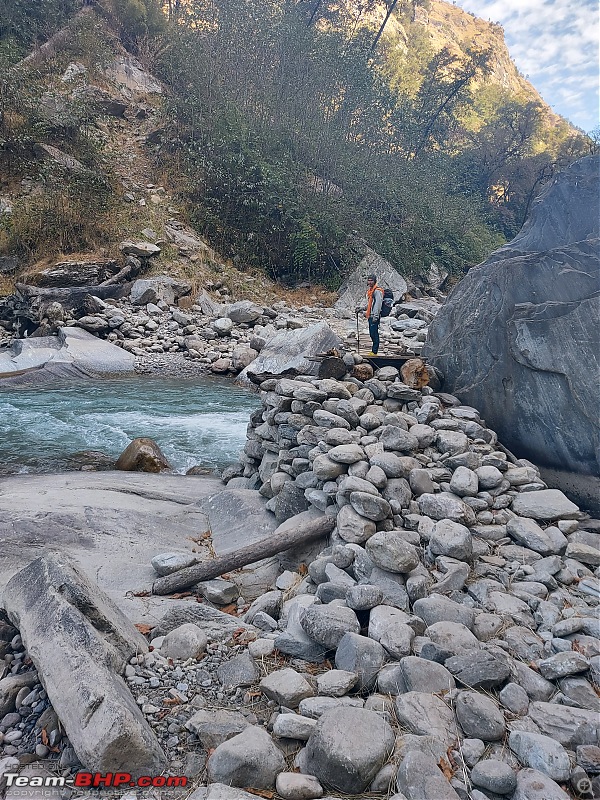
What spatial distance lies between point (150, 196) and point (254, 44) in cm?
1022

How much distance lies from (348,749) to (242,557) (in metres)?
2.31

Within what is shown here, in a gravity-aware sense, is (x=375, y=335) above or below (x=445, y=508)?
above

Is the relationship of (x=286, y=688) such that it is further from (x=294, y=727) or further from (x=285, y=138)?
(x=285, y=138)

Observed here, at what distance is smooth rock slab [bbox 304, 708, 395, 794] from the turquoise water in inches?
242

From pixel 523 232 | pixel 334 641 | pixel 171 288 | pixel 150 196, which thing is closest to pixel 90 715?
pixel 334 641

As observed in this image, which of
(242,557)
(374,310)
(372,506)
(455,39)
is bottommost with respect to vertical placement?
(242,557)

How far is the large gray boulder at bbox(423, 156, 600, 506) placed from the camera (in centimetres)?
501

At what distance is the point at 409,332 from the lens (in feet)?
47.4

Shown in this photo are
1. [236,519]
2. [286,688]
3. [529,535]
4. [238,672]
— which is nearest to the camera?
[286,688]

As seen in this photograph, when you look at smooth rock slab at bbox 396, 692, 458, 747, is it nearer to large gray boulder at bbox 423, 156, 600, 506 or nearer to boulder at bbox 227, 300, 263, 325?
large gray boulder at bbox 423, 156, 600, 506

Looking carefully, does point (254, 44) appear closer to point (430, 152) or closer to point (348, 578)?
point (430, 152)

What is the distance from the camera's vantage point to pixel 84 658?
101 inches
